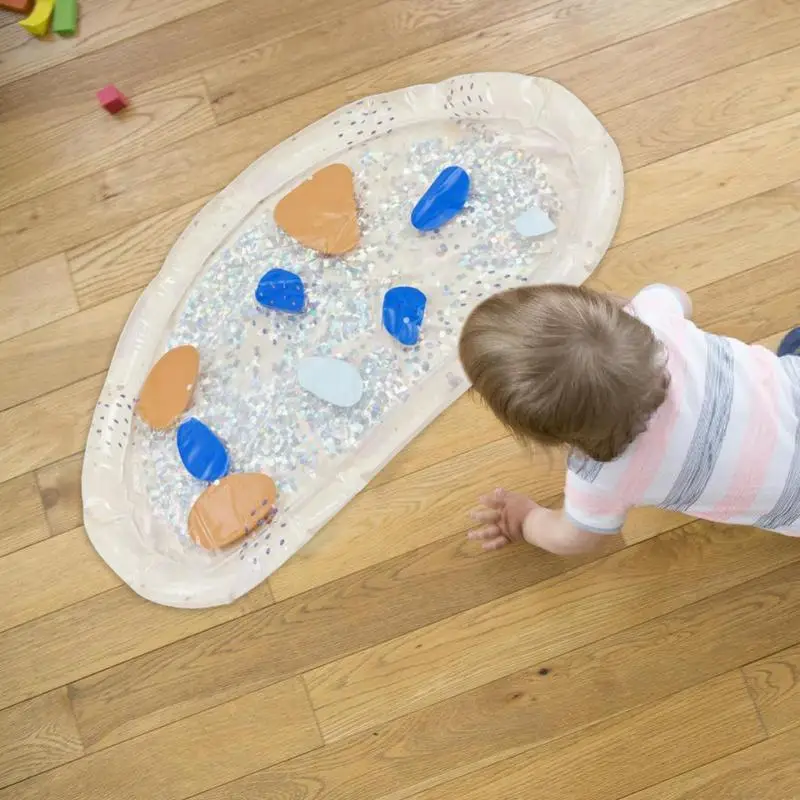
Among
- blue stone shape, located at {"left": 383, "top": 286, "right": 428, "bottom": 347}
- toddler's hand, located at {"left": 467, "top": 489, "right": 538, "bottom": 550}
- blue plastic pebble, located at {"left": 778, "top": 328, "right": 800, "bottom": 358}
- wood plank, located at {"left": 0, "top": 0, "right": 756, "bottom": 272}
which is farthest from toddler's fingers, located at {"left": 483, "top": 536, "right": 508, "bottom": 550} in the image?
wood plank, located at {"left": 0, "top": 0, "right": 756, "bottom": 272}

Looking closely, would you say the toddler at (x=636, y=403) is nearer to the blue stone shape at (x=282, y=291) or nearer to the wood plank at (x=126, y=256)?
the blue stone shape at (x=282, y=291)

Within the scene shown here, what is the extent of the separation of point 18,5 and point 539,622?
3.69 feet

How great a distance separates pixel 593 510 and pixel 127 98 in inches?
34.9

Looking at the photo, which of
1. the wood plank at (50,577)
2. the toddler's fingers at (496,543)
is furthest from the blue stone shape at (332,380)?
the wood plank at (50,577)

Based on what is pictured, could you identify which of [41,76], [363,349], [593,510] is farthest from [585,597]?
[41,76]

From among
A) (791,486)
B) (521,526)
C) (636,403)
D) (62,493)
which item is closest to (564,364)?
(636,403)

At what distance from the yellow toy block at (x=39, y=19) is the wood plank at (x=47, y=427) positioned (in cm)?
53

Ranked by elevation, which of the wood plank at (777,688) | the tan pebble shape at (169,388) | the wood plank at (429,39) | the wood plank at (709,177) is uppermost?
the wood plank at (429,39)

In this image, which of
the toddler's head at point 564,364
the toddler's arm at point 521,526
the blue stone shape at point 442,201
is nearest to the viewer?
the toddler's head at point 564,364

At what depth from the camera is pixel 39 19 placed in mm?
1242

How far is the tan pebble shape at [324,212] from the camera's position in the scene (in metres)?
1.13

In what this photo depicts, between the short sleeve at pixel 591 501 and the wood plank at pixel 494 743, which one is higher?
the short sleeve at pixel 591 501

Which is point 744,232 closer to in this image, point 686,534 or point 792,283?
point 792,283

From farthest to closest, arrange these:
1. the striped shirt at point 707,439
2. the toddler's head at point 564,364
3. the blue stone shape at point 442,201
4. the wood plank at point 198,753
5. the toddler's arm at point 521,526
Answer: the blue stone shape at point 442,201 → the wood plank at point 198,753 → the toddler's arm at point 521,526 → the striped shirt at point 707,439 → the toddler's head at point 564,364
